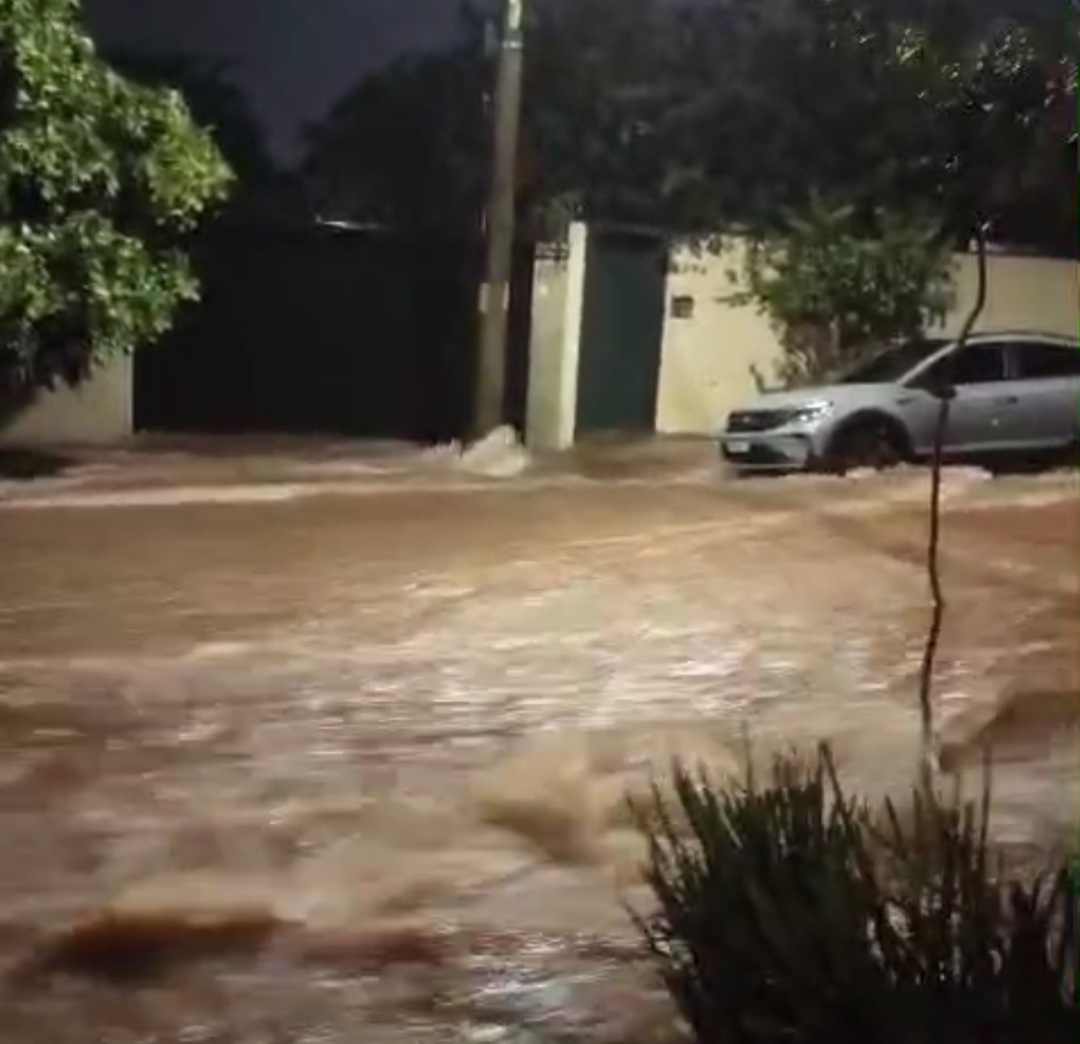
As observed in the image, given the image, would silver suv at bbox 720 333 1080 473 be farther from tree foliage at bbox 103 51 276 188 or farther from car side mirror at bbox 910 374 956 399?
tree foliage at bbox 103 51 276 188

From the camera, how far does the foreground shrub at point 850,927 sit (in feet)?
4.17

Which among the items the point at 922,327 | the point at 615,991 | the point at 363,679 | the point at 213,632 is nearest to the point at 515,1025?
the point at 615,991

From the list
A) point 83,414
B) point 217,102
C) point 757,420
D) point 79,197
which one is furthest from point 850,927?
point 79,197

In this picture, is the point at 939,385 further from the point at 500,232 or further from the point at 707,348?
the point at 500,232

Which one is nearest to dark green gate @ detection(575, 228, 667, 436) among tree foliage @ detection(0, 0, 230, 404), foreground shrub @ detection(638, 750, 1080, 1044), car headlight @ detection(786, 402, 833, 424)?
car headlight @ detection(786, 402, 833, 424)

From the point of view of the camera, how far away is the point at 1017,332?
1.89 meters

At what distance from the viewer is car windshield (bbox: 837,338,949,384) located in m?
1.95

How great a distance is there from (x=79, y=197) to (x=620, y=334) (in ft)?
1.97

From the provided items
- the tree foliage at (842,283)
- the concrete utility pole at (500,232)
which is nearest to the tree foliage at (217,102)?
the concrete utility pole at (500,232)

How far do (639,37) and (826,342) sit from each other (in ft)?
1.16

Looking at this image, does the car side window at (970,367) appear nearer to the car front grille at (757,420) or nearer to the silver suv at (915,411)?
the silver suv at (915,411)

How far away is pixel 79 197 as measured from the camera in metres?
2.10

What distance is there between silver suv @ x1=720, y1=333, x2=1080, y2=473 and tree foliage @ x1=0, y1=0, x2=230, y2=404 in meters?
0.59

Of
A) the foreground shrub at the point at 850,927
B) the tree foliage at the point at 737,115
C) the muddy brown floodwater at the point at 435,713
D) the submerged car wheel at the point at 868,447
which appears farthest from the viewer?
the submerged car wheel at the point at 868,447
